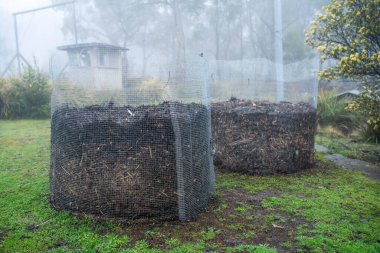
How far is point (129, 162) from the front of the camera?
314 cm

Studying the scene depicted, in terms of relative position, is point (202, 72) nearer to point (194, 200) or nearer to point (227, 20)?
point (194, 200)

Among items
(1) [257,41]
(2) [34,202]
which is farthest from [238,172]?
(1) [257,41]

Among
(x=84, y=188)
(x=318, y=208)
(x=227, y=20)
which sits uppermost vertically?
(x=227, y=20)

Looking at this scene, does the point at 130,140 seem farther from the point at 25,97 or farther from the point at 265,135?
the point at 25,97

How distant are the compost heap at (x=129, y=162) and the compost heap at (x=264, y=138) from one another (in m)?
1.65

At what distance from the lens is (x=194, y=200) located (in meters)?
3.33

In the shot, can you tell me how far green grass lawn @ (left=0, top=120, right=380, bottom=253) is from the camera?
2752mm

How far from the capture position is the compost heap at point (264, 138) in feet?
15.7

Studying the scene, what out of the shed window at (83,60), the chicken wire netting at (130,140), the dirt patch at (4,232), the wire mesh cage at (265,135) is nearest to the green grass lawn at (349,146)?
the wire mesh cage at (265,135)

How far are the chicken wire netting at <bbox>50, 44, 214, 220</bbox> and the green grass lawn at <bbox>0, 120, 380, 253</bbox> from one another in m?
0.19

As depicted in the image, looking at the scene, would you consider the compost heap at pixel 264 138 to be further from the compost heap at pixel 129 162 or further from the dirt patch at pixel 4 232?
the dirt patch at pixel 4 232

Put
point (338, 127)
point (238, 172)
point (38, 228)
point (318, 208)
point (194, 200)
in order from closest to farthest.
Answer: point (38, 228), point (194, 200), point (318, 208), point (238, 172), point (338, 127)

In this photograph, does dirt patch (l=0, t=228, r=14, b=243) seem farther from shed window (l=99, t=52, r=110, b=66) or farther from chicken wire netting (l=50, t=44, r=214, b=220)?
shed window (l=99, t=52, r=110, b=66)

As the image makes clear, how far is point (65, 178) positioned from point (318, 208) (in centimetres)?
264
